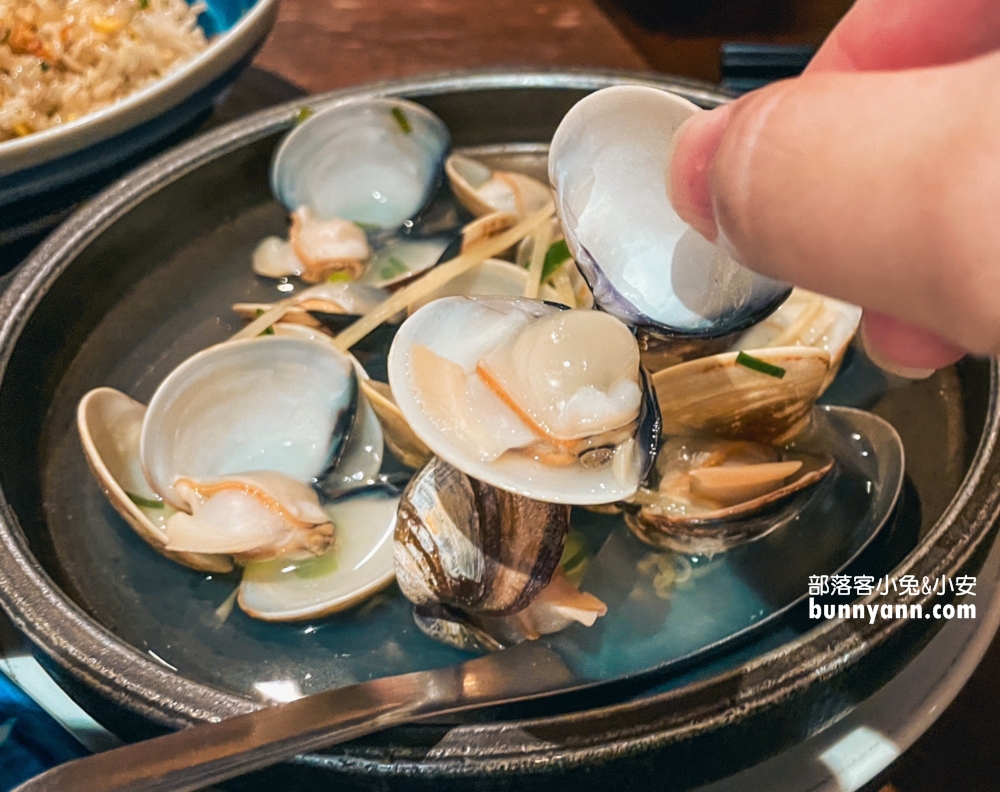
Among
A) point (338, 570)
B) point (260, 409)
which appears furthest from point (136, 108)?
point (338, 570)

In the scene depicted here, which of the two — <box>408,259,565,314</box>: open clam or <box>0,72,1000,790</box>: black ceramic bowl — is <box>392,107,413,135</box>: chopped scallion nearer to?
<box>0,72,1000,790</box>: black ceramic bowl

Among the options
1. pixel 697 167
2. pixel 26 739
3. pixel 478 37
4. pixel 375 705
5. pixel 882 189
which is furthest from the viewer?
pixel 478 37

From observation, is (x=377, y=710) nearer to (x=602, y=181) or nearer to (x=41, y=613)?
(x=41, y=613)

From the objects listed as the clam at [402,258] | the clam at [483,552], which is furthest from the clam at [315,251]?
the clam at [483,552]

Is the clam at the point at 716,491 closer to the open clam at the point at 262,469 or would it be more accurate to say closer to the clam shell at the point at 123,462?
the open clam at the point at 262,469

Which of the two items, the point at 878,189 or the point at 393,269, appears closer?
the point at 878,189

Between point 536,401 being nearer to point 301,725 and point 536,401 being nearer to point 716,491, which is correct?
point 716,491


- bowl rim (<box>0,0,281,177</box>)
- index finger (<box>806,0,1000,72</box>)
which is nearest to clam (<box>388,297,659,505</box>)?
index finger (<box>806,0,1000,72</box>)
